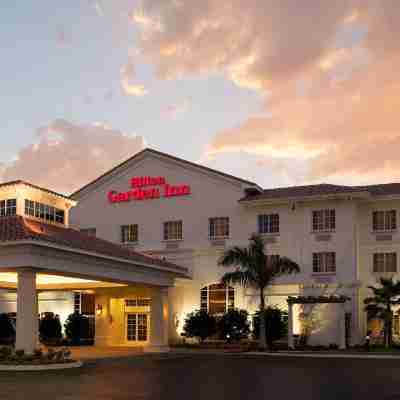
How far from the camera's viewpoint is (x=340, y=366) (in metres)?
29.0

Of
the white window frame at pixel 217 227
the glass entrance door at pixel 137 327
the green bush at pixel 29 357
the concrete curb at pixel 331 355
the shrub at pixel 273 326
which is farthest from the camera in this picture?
the white window frame at pixel 217 227

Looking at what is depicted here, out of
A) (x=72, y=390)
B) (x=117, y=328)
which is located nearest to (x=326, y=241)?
(x=117, y=328)

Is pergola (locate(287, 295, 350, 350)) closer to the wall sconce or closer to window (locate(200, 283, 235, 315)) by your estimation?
window (locate(200, 283, 235, 315))

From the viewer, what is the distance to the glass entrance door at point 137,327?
47.2m

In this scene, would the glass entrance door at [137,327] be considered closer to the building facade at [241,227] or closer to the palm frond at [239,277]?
the building facade at [241,227]

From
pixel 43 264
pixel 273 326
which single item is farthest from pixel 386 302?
A: pixel 43 264

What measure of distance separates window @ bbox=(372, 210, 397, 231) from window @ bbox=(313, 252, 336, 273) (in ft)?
10.9

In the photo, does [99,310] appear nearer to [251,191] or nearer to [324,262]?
[251,191]

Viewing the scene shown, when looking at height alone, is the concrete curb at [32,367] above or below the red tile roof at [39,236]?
below

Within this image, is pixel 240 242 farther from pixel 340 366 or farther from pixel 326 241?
pixel 340 366

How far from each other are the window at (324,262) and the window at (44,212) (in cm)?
1606

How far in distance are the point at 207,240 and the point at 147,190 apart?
597 cm

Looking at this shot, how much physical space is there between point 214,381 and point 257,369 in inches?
210

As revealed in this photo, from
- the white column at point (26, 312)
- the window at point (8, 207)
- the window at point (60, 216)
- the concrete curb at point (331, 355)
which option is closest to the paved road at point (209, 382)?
the white column at point (26, 312)
